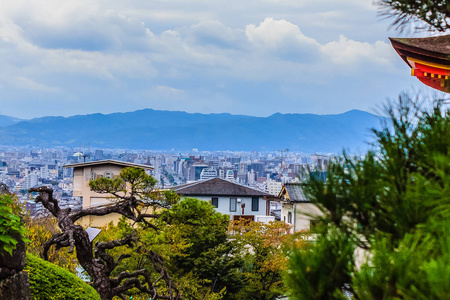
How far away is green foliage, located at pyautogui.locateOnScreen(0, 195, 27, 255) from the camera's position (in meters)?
5.71

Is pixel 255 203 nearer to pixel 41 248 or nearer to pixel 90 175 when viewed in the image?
pixel 90 175

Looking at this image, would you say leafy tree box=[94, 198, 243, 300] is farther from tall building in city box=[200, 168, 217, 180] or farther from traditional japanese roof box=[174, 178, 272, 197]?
tall building in city box=[200, 168, 217, 180]

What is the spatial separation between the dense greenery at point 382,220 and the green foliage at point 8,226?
13.7 ft

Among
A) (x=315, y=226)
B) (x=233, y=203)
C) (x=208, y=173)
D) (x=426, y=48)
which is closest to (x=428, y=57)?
(x=426, y=48)

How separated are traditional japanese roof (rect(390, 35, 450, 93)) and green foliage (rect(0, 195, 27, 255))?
19.4 feet

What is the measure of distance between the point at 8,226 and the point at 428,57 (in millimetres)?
6158

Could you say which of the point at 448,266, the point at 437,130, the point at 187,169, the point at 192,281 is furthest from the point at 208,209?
the point at 187,169

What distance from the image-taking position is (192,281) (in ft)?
64.8

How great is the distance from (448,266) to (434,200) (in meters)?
0.58

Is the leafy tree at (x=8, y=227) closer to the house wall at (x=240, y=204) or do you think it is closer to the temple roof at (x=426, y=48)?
the temple roof at (x=426, y=48)

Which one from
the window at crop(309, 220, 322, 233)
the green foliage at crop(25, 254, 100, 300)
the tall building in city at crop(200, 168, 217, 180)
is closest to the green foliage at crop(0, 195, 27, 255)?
the green foliage at crop(25, 254, 100, 300)

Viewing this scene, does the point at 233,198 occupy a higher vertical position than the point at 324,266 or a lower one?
lower

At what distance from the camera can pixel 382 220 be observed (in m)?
2.46

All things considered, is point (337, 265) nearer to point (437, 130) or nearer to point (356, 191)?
point (356, 191)
